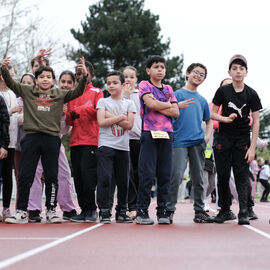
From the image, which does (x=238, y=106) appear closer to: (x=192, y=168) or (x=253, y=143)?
(x=253, y=143)

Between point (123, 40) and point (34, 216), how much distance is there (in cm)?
3003

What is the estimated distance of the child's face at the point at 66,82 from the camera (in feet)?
22.8

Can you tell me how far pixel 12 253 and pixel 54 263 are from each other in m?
0.51

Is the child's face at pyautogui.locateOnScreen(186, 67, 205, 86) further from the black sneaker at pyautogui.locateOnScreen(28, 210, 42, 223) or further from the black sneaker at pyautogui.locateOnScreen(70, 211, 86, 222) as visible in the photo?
the black sneaker at pyautogui.locateOnScreen(28, 210, 42, 223)

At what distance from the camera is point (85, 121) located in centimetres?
653

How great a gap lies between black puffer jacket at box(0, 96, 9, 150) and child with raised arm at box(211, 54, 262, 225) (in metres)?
2.49

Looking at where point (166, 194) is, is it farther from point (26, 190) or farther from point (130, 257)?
point (130, 257)

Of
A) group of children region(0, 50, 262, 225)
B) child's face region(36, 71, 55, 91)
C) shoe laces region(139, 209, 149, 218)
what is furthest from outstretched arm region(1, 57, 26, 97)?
shoe laces region(139, 209, 149, 218)

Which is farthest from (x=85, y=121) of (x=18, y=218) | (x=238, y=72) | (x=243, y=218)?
(x=243, y=218)

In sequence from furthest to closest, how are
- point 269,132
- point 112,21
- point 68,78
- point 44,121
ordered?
point 269,132
point 112,21
point 68,78
point 44,121

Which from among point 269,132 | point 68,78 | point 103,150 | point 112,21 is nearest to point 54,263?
point 103,150

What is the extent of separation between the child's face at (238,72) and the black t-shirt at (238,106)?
130 mm

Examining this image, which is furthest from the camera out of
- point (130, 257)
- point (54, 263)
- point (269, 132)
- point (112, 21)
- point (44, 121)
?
point (269, 132)

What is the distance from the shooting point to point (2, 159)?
6617 mm
